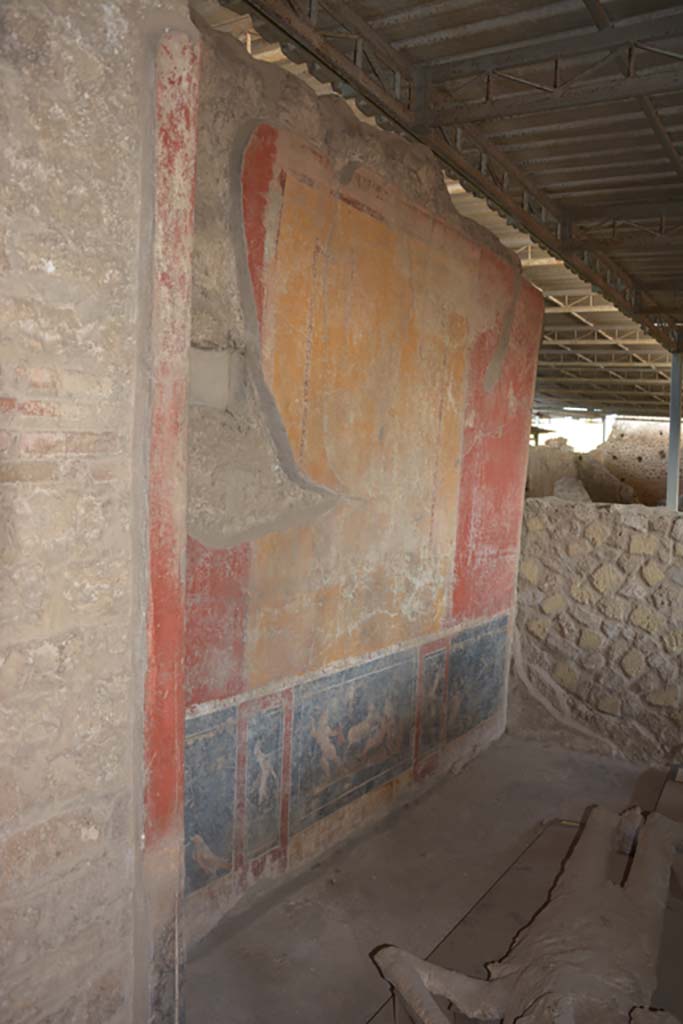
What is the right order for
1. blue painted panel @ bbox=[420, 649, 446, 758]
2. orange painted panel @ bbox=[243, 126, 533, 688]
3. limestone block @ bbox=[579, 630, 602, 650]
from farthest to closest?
limestone block @ bbox=[579, 630, 602, 650] < blue painted panel @ bbox=[420, 649, 446, 758] < orange painted panel @ bbox=[243, 126, 533, 688]

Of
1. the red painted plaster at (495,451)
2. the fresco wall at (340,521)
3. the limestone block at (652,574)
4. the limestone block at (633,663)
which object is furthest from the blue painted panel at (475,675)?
the limestone block at (652,574)

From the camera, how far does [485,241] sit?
4.35 meters

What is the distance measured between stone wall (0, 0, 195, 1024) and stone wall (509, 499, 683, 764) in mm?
3700

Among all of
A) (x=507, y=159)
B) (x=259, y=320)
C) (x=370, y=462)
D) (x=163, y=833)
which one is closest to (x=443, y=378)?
(x=370, y=462)

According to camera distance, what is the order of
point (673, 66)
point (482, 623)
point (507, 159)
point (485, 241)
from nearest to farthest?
1. point (673, 66)
2. point (485, 241)
3. point (482, 623)
4. point (507, 159)

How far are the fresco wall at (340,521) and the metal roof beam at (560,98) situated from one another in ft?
2.26

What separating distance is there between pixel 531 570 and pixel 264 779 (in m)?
2.74

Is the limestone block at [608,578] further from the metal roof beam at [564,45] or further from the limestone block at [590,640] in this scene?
the metal roof beam at [564,45]

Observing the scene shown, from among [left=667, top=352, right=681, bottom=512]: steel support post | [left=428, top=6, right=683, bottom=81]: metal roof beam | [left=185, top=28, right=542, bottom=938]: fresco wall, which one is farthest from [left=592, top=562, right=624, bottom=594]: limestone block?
[left=667, top=352, right=681, bottom=512]: steel support post

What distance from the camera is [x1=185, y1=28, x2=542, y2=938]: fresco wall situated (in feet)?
9.41

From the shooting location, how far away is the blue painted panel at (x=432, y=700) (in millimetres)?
4223

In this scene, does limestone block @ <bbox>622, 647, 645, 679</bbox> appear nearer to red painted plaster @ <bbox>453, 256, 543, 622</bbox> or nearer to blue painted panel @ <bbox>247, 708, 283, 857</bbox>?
red painted plaster @ <bbox>453, 256, 543, 622</bbox>

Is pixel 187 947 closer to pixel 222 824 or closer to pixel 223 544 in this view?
pixel 222 824

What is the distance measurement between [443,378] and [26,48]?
2745 mm
